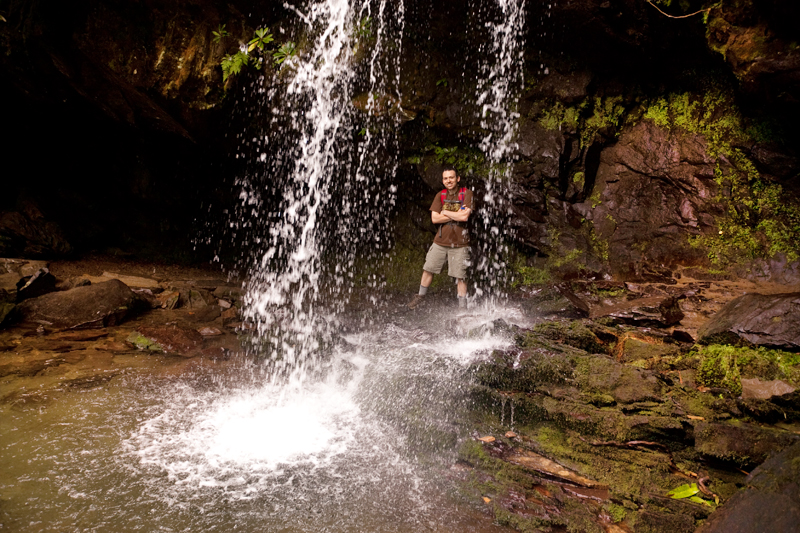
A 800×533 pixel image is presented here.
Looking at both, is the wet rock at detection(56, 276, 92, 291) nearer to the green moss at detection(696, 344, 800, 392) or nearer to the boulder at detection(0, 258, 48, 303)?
the boulder at detection(0, 258, 48, 303)

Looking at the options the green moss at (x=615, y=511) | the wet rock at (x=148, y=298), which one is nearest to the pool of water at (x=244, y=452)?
the green moss at (x=615, y=511)

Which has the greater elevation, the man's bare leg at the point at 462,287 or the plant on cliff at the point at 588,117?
the plant on cliff at the point at 588,117

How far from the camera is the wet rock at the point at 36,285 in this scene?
6262 millimetres

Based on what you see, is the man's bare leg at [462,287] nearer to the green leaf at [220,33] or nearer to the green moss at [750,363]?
the green moss at [750,363]

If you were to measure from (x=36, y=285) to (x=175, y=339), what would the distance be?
3.04 m

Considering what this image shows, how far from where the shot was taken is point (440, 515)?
2.79 m

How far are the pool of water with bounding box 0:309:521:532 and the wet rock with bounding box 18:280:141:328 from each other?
1630 millimetres

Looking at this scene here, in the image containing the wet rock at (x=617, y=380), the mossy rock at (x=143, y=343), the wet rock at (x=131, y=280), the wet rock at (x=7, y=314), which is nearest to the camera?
the wet rock at (x=617, y=380)

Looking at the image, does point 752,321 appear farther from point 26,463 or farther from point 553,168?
point 26,463

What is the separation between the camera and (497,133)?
8227 millimetres

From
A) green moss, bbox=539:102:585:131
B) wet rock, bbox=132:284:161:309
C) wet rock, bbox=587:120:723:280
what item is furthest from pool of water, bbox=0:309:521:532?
green moss, bbox=539:102:585:131

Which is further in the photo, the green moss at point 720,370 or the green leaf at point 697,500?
the green moss at point 720,370

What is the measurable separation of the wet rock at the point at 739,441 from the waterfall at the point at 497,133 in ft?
16.3

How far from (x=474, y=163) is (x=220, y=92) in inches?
195
